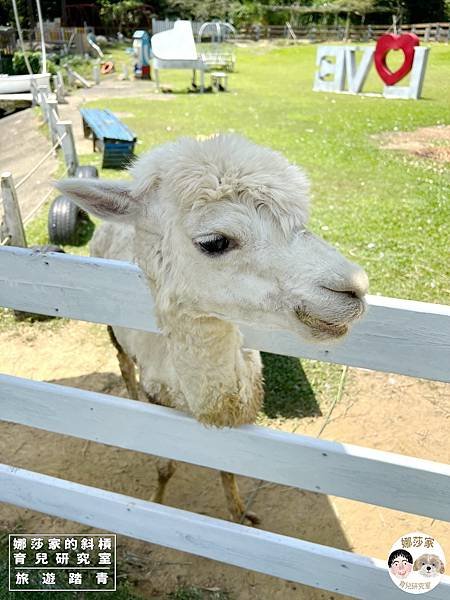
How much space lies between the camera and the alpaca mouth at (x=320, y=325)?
1341 millimetres

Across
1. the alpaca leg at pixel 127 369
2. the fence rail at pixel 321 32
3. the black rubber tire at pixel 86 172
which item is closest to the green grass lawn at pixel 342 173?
the black rubber tire at pixel 86 172

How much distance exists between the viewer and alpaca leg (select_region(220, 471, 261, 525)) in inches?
104

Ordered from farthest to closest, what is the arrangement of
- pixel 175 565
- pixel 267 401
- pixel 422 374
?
pixel 267 401
pixel 175 565
pixel 422 374

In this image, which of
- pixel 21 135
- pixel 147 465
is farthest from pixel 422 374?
pixel 21 135

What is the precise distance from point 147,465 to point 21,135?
1246 centimetres

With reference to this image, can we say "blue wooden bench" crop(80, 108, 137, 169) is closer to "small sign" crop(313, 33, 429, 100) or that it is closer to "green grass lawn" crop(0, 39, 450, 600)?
"green grass lawn" crop(0, 39, 450, 600)

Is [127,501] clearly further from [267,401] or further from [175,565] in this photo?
[267,401]

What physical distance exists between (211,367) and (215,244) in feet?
1.73

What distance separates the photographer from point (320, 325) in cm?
135

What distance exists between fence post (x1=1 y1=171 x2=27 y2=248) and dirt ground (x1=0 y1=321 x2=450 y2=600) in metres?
1.09

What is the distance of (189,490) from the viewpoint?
304cm

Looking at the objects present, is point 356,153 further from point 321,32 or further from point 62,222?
point 321,32

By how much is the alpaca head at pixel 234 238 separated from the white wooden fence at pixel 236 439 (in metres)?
0.24

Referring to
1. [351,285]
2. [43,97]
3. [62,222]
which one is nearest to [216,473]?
[351,285]
